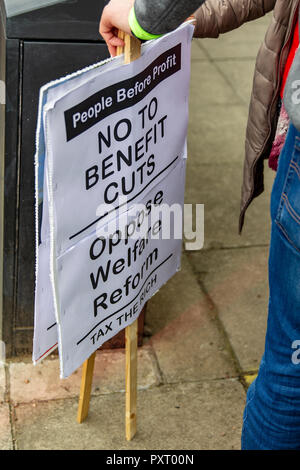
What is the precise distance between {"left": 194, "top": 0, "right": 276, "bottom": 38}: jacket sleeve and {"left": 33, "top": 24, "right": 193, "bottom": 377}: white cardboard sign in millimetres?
87

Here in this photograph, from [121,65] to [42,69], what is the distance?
2.00ft

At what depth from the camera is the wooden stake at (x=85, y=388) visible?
9.77ft

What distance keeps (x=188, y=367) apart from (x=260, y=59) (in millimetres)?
1581

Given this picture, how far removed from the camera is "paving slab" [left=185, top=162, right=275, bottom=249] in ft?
14.8

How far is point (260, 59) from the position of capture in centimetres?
247

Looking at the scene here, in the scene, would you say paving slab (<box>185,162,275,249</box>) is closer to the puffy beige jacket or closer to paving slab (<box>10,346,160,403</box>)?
paving slab (<box>10,346,160,403</box>)

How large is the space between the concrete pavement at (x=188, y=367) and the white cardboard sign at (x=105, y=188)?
59 cm

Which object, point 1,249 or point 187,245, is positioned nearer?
point 1,249

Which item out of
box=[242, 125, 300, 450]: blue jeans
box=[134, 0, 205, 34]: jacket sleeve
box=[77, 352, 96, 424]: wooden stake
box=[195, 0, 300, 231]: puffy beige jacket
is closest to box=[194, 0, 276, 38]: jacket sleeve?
box=[195, 0, 300, 231]: puffy beige jacket

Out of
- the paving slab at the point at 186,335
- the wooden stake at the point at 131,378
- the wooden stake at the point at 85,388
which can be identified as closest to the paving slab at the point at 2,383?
the wooden stake at the point at 85,388

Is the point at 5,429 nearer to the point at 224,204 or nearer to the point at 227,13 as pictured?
the point at 227,13

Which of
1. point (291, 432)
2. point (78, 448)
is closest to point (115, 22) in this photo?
point (291, 432)

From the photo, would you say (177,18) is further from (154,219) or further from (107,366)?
(107,366)

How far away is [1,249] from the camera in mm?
3211
